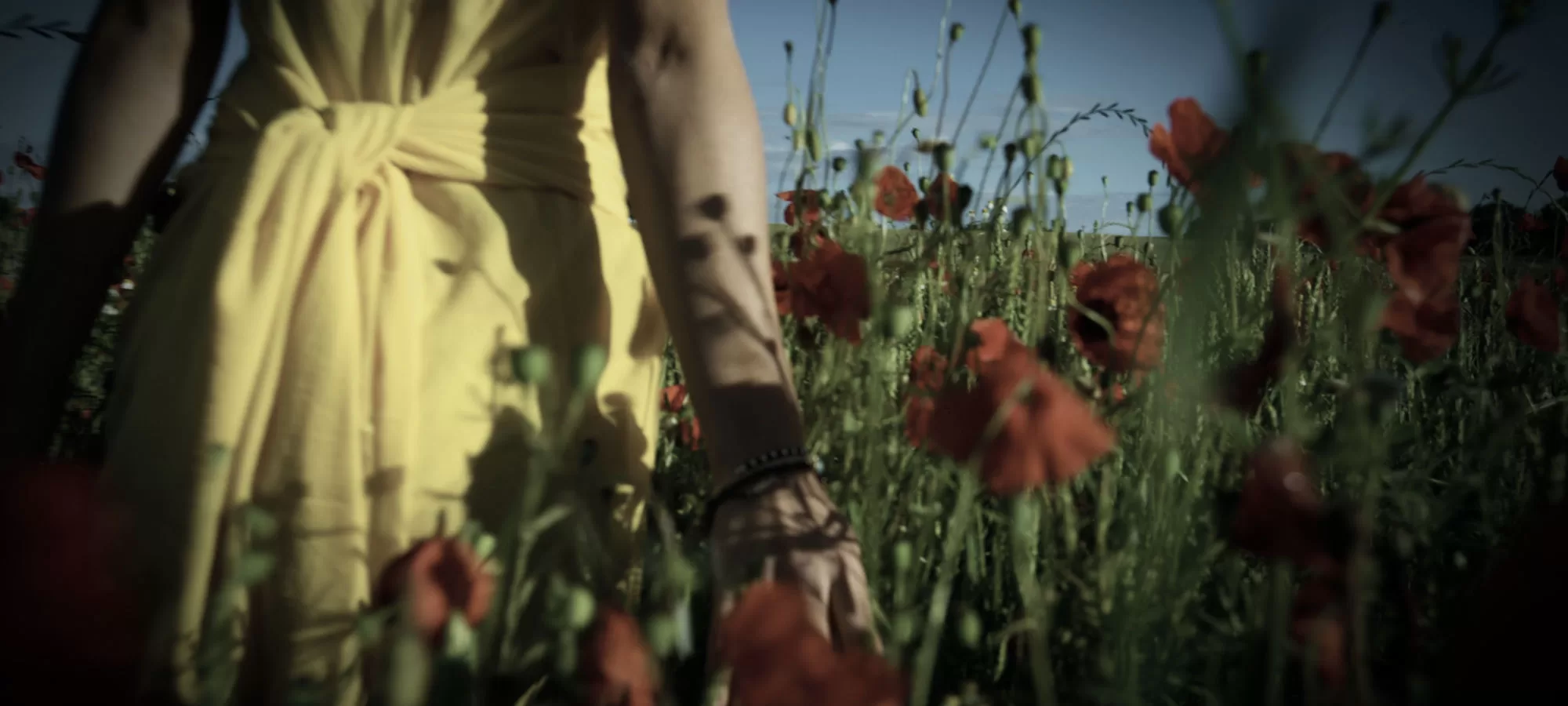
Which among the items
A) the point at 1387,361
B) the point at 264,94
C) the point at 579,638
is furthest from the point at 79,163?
the point at 1387,361

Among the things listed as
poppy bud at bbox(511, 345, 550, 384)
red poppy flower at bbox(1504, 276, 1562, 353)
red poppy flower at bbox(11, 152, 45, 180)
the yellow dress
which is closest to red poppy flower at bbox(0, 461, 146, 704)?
the yellow dress

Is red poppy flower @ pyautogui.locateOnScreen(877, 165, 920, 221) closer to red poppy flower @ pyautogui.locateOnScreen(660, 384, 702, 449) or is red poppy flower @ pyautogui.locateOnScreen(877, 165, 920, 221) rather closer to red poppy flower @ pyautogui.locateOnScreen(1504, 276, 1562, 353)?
red poppy flower @ pyautogui.locateOnScreen(660, 384, 702, 449)

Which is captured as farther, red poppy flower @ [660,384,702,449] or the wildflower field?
red poppy flower @ [660,384,702,449]

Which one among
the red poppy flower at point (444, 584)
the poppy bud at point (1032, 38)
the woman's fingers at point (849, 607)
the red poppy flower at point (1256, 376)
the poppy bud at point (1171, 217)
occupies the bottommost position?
the woman's fingers at point (849, 607)

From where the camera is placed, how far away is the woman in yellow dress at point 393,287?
2.52ft

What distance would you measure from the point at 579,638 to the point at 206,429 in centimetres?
37

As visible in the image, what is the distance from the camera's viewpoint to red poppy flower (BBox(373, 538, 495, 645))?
1.85 ft

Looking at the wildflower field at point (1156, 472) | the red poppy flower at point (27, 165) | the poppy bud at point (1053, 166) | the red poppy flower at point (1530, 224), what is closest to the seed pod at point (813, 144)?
the wildflower field at point (1156, 472)

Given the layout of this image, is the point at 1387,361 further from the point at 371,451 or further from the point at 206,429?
the point at 206,429

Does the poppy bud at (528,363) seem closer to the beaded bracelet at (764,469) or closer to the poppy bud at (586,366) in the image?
the poppy bud at (586,366)

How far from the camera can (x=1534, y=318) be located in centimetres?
96

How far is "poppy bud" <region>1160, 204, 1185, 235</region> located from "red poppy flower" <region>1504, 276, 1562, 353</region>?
1.27ft

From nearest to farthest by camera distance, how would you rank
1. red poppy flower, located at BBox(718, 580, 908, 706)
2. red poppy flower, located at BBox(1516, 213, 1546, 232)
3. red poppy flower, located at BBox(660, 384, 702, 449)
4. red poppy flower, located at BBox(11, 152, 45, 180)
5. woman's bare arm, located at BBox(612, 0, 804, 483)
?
red poppy flower, located at BBox(718, 580, 908, 706) < woman's bare arm, located at BBox(612, 0, 804, 483) < red poppy flower, located at BBox(660, 384, 702, 449) < red poppy flower, located at BBox(1516, 213, 1546, 232) < red poppy flower, located at BBox(11, 152, 45, 180)

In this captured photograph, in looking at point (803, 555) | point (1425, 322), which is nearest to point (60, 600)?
point (803, 555)
